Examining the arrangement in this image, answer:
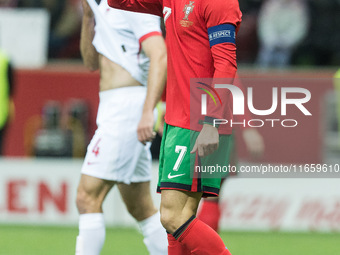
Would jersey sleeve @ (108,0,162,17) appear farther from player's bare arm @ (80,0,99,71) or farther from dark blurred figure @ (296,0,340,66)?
dark blurred figure @ (296,0,340,66)

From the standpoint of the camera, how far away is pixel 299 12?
12.7 m

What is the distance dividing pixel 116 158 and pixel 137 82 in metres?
0.53

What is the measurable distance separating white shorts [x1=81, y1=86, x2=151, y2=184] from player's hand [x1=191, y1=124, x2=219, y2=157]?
1.25 meters

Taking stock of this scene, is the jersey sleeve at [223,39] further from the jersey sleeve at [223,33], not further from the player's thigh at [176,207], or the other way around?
the player's thigh at [176,207]

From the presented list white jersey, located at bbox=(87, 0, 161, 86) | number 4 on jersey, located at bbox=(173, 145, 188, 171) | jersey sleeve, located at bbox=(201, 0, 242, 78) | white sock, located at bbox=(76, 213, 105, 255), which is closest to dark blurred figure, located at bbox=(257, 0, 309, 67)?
white jersey, located at bbox=(87, 0, 161, 86)

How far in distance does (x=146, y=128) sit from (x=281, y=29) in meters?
7.73

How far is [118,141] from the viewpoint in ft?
18.9

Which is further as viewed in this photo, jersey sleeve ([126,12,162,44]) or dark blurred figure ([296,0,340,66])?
dark blurred figure ([296,0,340,66])

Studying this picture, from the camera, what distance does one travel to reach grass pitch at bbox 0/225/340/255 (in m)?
7.93

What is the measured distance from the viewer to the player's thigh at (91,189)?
560 centimetres

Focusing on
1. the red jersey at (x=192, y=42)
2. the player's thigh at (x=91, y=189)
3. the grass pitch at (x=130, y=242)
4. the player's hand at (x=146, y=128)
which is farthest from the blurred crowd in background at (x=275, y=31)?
the red jersey at (x=192, y=42)

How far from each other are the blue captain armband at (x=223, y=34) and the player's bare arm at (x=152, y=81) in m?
0.85

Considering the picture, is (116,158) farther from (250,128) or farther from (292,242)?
(292,242)

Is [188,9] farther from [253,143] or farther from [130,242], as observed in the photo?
[130,242]
